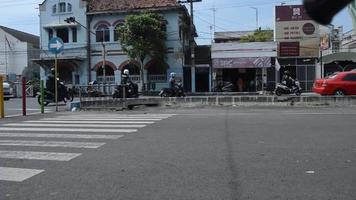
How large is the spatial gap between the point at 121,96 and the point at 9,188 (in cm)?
1558

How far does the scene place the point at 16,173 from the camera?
719cm

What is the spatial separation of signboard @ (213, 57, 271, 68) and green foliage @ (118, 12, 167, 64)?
4.79m

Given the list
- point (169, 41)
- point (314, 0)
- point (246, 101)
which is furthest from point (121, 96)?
point (169, 41)

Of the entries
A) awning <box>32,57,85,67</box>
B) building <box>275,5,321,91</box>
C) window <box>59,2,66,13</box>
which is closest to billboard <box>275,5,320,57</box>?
building <box>275,5,321,91</box>

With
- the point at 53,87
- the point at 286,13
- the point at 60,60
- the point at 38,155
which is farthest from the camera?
the point at 286,13

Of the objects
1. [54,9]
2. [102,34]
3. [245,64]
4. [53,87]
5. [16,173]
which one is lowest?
[16,173]

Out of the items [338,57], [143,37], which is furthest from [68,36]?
[338,57]

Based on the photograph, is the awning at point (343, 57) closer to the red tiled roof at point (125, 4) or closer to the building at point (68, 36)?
the red tiled roof at point (125, 4)

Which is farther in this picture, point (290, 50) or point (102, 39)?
point (102, 39)

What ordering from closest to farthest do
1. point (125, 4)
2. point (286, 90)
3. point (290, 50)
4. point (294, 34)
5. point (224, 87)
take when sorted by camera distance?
point (286, 90)
point (224, 87)
point (290, 50)
point (125, 4)
point (294, 34)

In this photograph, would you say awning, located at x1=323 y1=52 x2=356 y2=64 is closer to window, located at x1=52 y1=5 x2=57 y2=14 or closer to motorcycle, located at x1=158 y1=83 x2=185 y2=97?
motorcycle, located at x1=158 y1=83 x2=185 y2=97

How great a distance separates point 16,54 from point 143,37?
1037 inches

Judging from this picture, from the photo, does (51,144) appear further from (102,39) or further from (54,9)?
(54,9)

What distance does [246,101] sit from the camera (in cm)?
2089
